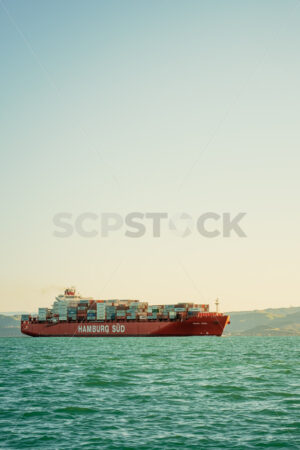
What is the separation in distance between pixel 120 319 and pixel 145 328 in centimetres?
917

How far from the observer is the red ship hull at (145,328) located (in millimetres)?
122500

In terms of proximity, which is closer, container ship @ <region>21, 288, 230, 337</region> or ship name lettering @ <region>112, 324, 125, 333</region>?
container ship @ <region>21, 288, 230, 337</region>

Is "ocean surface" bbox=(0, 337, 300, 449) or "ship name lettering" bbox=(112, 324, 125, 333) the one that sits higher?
"ocean surface" bbox=(0, 337, 300, 449)

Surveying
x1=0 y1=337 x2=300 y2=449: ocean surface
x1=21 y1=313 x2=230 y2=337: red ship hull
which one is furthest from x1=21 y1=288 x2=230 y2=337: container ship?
x1=0 y1=337 x2=300 y2=449: ocean surface

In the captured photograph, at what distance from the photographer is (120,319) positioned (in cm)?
13075

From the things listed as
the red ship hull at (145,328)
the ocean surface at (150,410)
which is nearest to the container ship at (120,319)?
the red ship hull at (145,328)

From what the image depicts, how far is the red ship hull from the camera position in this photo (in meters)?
122

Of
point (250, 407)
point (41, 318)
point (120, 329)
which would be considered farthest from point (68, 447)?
point (41, 318)

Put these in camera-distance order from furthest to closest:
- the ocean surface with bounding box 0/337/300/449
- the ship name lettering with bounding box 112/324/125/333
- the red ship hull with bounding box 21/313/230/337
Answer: the ship name lettering with bounding box 112/324/125/333, the red ship hull with bounding box 21/313/230/337, the ocean surface with bounding box 0/337/300/449

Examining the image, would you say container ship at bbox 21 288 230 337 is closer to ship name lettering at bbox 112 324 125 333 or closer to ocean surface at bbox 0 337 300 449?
ship name lettering at bbox 112 324 125 333

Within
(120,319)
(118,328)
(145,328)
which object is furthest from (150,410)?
(120,319)

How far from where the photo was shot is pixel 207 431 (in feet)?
60.0

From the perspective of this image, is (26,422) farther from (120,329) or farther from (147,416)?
(120,329)

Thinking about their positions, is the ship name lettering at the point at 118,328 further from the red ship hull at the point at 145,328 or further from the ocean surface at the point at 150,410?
the ocean surface at the point at 150,410
